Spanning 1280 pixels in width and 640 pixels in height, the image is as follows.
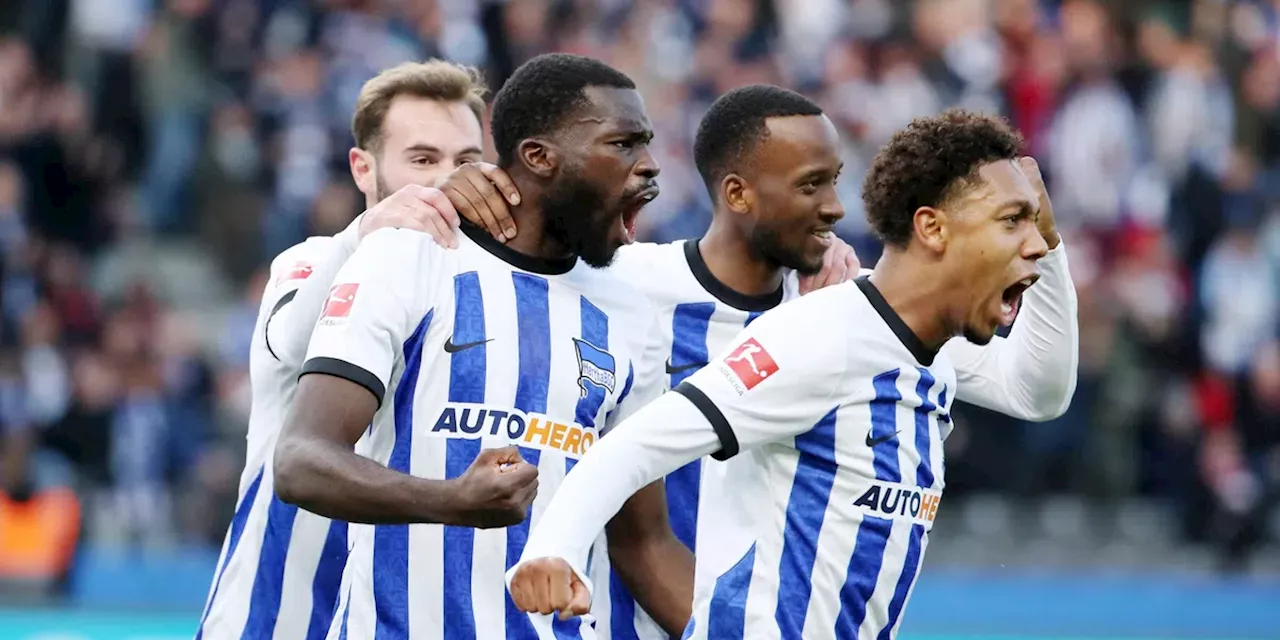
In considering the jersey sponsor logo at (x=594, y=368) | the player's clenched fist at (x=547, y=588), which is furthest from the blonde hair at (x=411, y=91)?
the player's clenched fist at (x=547, y=588)

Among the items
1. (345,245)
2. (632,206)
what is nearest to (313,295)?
(345,245)

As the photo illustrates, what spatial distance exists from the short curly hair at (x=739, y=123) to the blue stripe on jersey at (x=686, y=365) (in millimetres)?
451

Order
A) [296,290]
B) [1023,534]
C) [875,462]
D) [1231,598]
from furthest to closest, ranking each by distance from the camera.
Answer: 1. [1023,534]
2. [1231,598]
3. [296,290]
4. [875,462]

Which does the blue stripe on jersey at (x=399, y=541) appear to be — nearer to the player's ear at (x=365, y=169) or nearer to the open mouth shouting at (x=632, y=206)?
the open mouth shouting at (x=632, y=206)

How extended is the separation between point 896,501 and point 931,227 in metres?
0.68

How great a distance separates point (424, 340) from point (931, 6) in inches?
514

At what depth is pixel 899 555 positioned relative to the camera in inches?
180

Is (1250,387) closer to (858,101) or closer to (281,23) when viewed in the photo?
(858,101)

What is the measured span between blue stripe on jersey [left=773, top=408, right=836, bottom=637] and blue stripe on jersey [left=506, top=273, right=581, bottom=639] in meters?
0.55

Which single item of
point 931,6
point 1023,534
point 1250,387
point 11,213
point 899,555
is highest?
point 931,6

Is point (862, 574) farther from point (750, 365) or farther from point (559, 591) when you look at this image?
point (559, 591)

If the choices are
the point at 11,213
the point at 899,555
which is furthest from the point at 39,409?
the point at 899,555

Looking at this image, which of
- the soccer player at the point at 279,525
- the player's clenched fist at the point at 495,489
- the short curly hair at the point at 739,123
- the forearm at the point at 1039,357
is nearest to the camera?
the player's clenched fist at the point at 495,489

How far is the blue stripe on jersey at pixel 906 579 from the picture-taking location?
4590 mm
